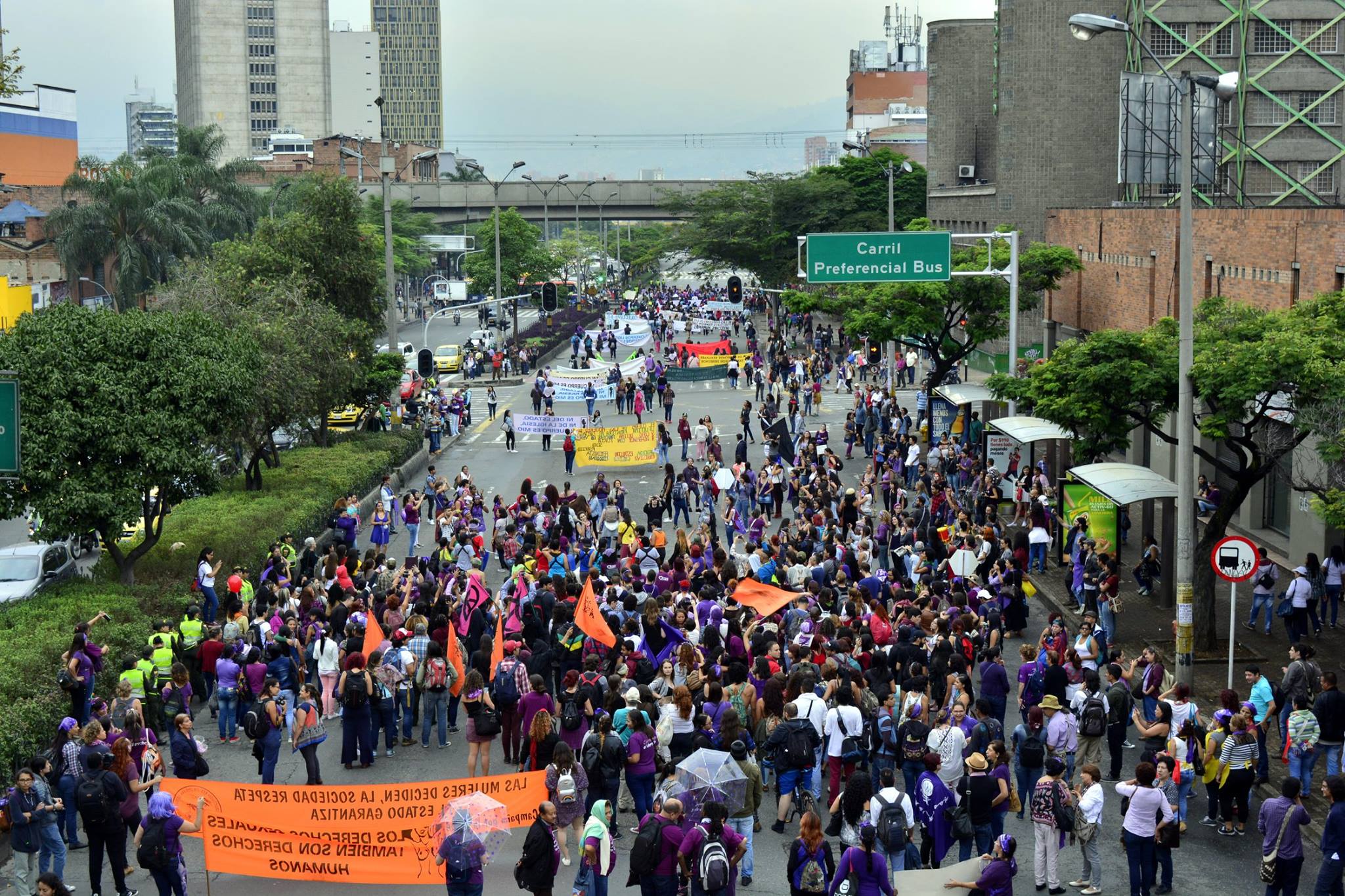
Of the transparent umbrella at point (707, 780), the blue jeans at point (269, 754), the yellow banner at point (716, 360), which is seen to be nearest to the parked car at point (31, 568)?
the blue jeans at point (269, 754)

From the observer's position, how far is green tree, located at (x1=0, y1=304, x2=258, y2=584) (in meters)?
24.0

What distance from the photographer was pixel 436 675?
1798 cm

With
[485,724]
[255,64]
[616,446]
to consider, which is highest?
[255,64]

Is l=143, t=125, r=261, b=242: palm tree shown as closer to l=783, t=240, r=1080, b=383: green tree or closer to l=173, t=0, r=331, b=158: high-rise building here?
l=783, t=240, r=1080, b=383: green tree

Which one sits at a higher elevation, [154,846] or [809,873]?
[809,873]

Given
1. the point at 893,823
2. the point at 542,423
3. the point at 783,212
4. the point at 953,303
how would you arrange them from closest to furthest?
the point at 893,823 → the point at 953,303 → the point at 542,423 → the point at 783,212

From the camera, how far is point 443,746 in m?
18.5

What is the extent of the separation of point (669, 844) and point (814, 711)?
366cm

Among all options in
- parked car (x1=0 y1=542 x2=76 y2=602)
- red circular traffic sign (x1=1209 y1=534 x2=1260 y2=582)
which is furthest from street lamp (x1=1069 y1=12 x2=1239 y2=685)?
parked car (x1=0 y1=542 x2=76 y2=602)

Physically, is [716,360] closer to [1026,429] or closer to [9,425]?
[1026,429]

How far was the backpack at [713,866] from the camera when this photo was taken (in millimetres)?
11930

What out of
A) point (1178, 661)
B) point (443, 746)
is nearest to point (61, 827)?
point (443, 746)

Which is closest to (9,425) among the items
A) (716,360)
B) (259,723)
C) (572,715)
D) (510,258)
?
(259,723)

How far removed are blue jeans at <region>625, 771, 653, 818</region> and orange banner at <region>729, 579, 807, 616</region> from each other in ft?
18.6
